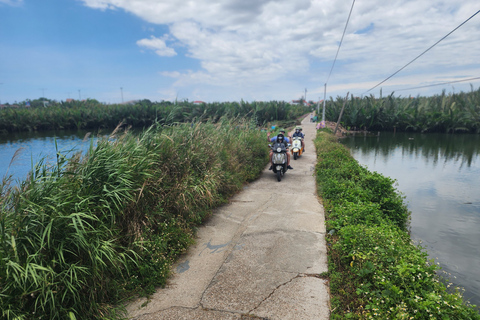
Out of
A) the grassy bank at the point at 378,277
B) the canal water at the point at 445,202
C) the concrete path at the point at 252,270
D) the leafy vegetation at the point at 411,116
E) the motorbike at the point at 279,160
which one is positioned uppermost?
the leafy vegetation at the point at 411,116

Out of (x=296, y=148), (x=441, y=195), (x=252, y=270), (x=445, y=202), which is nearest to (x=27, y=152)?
(x=252, y=270)

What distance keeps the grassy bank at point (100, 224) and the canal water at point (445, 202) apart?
13.1 feet

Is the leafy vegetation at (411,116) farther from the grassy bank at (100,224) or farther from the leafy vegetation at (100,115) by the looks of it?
the grassy bank at (100,224)

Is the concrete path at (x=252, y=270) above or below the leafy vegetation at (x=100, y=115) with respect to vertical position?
below

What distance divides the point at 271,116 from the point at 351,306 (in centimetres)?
2928

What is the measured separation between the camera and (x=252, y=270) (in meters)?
3.77

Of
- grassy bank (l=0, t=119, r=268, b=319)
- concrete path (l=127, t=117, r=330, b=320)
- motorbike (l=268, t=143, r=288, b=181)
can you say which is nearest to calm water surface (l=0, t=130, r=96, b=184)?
grassy bank (l=0, t=119, r=268, b=319)

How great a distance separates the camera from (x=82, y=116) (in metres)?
36.8

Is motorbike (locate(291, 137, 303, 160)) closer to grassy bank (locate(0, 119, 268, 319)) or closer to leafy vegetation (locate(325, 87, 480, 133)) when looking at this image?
grassy bank (locate(0, 119, 268, 319))

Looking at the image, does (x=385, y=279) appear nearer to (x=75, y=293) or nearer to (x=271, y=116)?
(x=75, y=293)

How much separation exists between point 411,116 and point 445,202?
78.7 feet

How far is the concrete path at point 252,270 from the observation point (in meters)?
3.04

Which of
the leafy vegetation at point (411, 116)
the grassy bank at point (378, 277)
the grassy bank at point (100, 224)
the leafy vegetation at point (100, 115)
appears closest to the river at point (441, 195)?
the grassy bank at point (100, 224)

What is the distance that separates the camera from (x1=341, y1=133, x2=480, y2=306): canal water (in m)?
5.14
